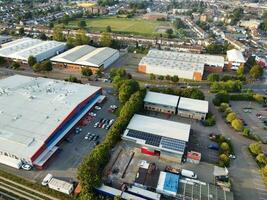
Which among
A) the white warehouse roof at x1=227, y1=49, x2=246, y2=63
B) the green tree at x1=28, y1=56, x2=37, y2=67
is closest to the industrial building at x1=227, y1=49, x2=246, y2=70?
the white warehouse roof at x1=227, y1=49, x2=246, y2=63

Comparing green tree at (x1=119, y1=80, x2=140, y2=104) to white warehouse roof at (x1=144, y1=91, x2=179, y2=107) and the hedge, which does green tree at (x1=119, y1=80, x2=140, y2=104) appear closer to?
white warehouse roof at (x1=144, y1=91, x2=179, y2=107)

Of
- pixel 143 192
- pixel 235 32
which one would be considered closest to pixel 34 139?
pixel 143 192

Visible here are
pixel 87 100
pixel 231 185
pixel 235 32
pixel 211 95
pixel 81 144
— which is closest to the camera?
pixel 231 185

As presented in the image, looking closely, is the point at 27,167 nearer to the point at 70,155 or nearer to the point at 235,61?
the point at 70,155

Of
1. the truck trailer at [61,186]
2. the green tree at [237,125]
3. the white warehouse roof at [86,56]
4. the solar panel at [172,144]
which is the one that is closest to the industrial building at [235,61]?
the green tree at [237,125]

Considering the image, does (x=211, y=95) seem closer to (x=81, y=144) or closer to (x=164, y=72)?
(x=164, y=72)

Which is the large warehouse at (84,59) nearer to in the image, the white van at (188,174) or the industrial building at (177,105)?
the industrial building at (177,105)
